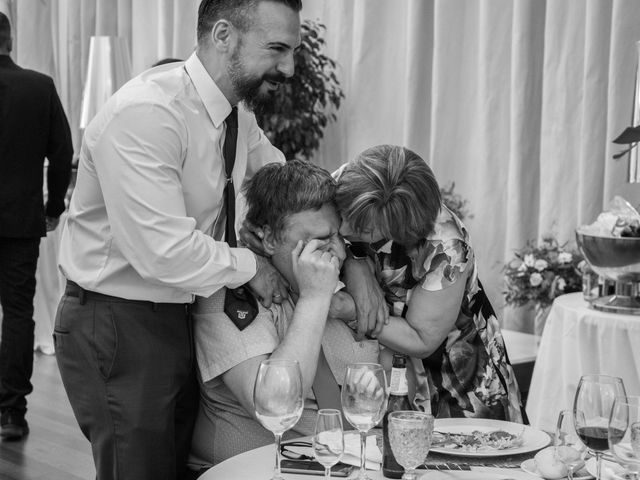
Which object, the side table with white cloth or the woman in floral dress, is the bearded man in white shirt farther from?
the side table with white cloth

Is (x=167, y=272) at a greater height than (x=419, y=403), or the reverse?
(x=167, y=272)

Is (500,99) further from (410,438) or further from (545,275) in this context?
(410,438)

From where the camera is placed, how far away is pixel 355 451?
158cm

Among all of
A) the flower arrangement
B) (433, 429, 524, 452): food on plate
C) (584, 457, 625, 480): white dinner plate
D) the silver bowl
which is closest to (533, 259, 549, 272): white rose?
the flower arrangement

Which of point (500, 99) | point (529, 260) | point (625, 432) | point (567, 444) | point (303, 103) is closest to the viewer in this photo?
point (625, 432)

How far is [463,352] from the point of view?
2133 mm

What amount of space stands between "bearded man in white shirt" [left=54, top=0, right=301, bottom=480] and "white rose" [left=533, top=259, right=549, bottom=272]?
6.42 feet

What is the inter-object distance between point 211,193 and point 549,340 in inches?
56.8

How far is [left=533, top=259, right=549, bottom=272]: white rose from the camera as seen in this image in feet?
12.5

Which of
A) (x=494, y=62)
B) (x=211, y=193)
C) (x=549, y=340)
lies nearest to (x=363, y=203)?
(x=211, y=193)

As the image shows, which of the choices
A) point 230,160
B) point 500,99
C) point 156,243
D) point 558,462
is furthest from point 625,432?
point 500,99

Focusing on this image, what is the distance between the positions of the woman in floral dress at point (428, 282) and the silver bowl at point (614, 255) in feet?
2.95

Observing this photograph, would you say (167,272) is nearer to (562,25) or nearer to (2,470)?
(2,470)

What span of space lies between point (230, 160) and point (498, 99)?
2475 millimetres
